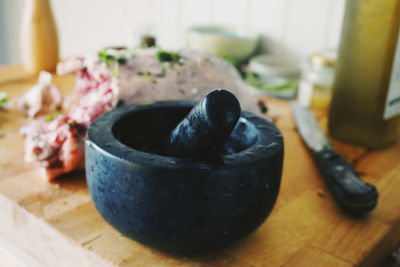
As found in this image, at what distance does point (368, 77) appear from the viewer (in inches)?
34.9

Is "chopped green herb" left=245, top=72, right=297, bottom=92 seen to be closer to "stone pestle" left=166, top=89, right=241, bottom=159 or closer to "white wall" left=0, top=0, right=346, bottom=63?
"white wall" left=0, top=0, right=346, bottom=63

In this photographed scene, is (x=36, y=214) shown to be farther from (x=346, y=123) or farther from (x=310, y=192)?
(x=346, y=123)

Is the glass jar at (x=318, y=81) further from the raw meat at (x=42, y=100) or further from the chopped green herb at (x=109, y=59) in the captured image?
the raw meat at (x=42, y=100)

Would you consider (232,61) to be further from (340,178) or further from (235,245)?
(235,245)

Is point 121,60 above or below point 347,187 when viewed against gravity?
above

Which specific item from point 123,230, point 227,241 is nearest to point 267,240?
point 227,241

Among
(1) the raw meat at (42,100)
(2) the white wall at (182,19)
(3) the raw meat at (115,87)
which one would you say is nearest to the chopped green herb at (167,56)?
(3) the raw meat at (115,87)

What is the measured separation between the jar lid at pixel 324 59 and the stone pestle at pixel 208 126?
64 centimetres

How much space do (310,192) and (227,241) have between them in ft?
0.84

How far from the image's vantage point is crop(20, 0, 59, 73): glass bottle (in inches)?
52.1

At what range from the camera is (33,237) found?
617 mm

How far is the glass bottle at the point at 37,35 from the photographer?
1.32 meters

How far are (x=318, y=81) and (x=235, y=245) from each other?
628 millimetres

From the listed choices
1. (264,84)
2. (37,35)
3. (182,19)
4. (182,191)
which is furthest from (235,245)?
(182,19)
